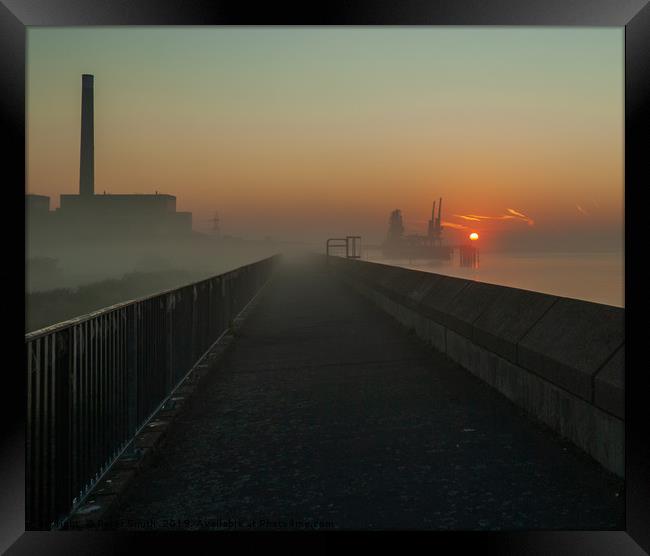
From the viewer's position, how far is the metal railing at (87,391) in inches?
155

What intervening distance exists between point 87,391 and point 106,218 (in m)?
115

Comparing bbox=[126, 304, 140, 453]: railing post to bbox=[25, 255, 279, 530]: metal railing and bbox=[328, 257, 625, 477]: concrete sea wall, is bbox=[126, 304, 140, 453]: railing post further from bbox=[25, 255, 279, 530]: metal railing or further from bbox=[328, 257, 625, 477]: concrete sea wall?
bbox=[328, 257, 625, 477]: concrete sea wall

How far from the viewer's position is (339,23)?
431 centimetres

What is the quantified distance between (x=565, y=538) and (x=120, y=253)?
380ft

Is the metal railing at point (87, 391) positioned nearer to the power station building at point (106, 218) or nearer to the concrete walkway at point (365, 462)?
the concrete walkway at point (365, 462)

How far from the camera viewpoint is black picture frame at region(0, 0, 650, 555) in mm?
3900

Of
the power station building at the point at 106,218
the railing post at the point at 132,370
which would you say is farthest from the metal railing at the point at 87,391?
the power station building at the point at 106,218

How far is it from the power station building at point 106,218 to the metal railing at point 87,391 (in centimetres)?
9425

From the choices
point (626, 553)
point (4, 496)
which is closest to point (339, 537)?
point (626, 553)

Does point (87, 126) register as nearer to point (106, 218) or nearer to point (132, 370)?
point (106, 218)

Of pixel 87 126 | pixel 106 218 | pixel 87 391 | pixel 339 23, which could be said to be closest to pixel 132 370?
pixel 87 391

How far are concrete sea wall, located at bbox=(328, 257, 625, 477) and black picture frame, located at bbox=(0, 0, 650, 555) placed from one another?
729 mm

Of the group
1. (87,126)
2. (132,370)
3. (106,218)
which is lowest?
(132,370)

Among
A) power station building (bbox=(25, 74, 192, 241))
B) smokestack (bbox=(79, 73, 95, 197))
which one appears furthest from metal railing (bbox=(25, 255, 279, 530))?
power station building (bbox=(25, 74, 192, 241))
